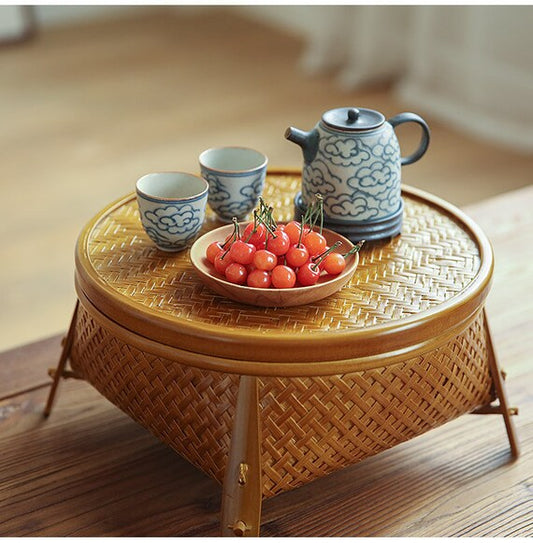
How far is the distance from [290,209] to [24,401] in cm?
55

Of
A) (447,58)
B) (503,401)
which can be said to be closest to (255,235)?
(503,401)

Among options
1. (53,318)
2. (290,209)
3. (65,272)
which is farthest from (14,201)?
(290,209)

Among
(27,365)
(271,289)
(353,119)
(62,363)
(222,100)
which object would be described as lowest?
(222,100)

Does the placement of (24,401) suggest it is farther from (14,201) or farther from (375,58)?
(375,58)

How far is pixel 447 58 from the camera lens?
10.3ft

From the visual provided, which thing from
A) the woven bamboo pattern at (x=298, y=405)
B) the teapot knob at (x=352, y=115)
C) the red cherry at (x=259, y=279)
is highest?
the teapot knob at (x=352, y=115)

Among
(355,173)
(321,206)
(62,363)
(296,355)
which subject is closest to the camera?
(296,355)

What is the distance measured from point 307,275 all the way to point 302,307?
0.04 metres

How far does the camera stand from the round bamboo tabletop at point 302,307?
1.13m

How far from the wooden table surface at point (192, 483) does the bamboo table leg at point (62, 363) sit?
0.09 feet

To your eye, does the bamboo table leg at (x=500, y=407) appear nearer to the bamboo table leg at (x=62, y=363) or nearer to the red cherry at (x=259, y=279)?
the red cherry at (x=259, y=279)

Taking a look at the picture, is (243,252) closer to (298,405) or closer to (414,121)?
(298,405)

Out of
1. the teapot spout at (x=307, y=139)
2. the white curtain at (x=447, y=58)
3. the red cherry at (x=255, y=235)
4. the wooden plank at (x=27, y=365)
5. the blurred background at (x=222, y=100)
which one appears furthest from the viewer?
the white curtain at (x=447, y=58)

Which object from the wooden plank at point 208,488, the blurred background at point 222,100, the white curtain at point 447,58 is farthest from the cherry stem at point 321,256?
the white curtain at point 447,58
